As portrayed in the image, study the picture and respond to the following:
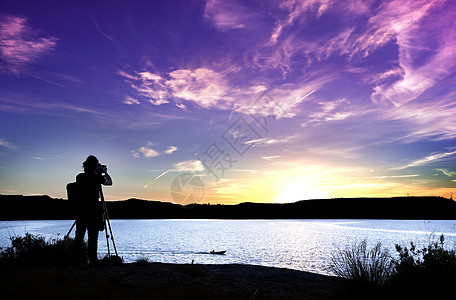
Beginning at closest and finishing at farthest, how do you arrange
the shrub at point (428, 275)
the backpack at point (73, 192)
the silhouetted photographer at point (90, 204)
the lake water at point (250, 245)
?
the shrub at point (428, 275) < the silhouetted photographer at point (90, 204) < the backpack at point (73, 192) < the lake water at point (250, 245)

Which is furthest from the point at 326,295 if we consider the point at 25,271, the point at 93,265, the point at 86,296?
the point at 25,271

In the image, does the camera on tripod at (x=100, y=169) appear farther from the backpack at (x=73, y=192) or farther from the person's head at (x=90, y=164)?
the backpack at (x=73, y=192)

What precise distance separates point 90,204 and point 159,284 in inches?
154

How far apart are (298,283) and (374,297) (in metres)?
2.25

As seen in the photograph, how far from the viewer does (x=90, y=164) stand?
10.1 m

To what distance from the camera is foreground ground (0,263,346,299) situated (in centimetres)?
616

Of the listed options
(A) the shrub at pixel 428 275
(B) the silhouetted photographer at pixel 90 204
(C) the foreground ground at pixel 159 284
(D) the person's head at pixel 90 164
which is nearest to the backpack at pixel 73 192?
(B) the silhouetted photographer at pixel 90 204

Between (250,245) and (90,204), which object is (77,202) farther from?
(250,245)

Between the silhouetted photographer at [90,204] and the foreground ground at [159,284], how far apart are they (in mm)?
905

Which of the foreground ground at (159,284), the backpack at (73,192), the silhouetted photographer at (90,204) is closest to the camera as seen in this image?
the foreground ground at (159,284)

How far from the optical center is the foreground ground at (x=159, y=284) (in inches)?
243

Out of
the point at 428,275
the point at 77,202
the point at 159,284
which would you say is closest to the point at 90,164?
the point at 77,202

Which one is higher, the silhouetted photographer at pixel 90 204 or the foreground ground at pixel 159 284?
the silhouetted photographer at pixel 90 204

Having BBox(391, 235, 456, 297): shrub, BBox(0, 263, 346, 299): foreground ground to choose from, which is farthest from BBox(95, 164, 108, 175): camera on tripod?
BBox(391, 235, 456, 297): shrub
